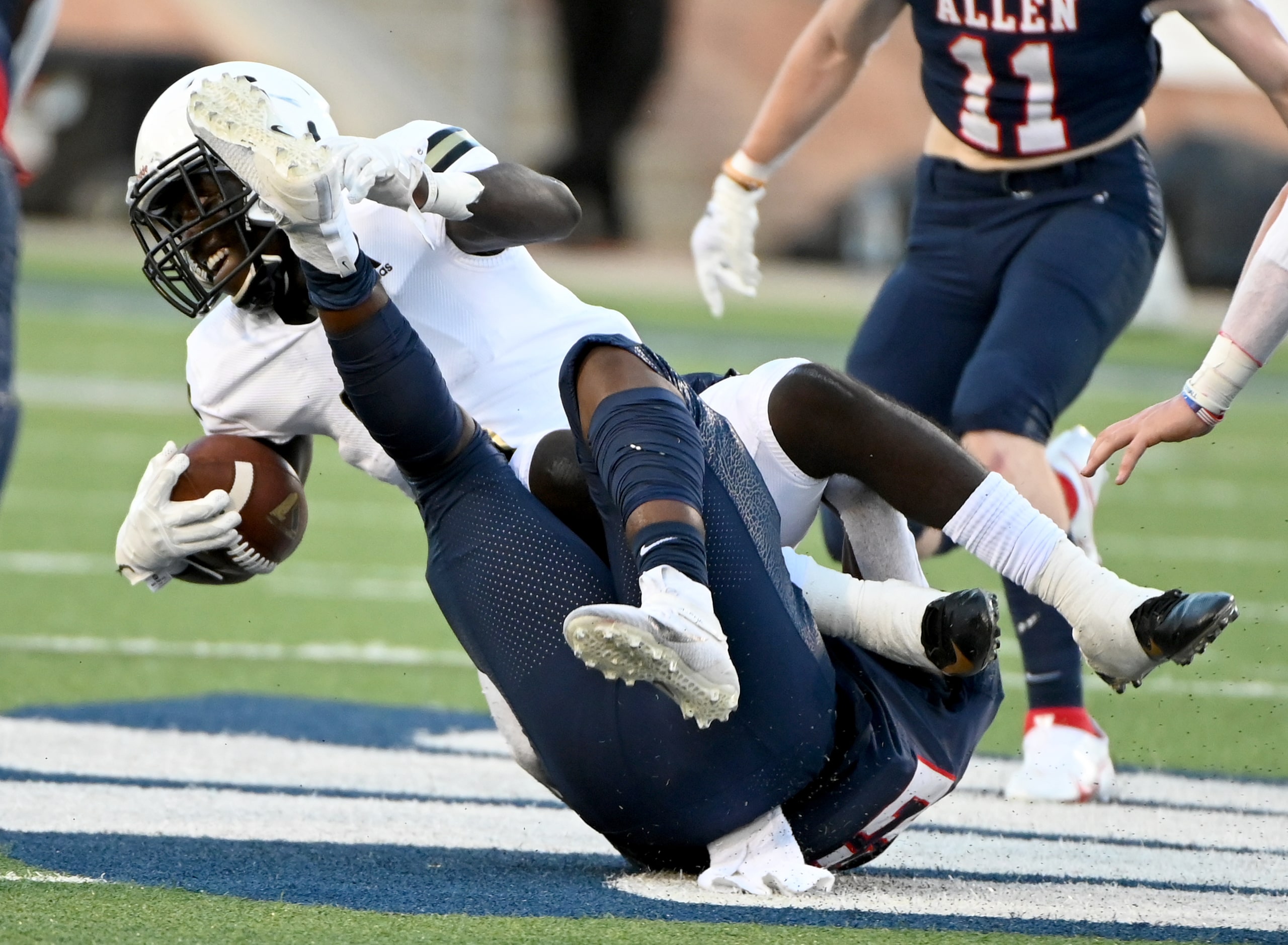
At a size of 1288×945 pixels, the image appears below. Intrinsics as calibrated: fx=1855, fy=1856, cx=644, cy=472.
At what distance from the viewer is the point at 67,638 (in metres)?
5.06

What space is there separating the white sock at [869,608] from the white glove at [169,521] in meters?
0.93

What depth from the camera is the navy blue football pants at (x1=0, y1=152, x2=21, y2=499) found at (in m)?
2.88

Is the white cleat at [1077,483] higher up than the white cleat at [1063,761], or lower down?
higher up

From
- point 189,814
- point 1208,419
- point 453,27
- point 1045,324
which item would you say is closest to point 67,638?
point 189,814

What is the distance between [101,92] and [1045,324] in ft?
54.8

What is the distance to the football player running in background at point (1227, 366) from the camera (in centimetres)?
281

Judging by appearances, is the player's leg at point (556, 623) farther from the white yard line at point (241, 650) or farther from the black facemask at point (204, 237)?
the white yard line at point (241, 650)

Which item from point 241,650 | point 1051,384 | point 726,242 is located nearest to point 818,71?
point 726,242

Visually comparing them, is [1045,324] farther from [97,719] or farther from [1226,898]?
[97,719]

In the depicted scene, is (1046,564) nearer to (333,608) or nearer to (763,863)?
(763,863)

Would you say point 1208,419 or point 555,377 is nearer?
point 1208,419

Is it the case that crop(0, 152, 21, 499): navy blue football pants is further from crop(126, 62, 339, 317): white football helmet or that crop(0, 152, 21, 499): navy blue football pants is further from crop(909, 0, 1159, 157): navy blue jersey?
crop(909, 0, 1159, 157): navy blue jersey

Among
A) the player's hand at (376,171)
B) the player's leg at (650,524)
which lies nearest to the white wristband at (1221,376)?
the player's leg at (650,524)

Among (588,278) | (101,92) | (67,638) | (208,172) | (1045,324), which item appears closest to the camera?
(208,172)
